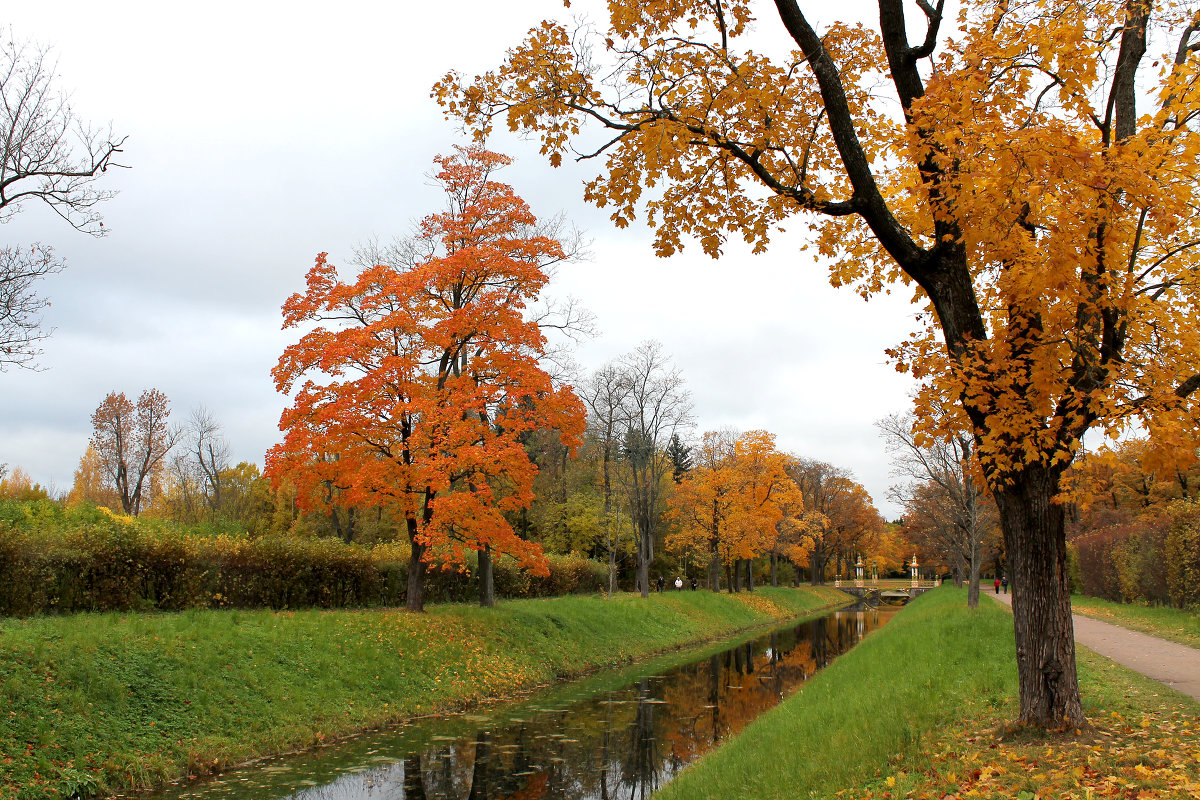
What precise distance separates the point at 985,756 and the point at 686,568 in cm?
4961

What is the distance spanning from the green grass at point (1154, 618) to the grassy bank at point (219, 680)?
1414 cm

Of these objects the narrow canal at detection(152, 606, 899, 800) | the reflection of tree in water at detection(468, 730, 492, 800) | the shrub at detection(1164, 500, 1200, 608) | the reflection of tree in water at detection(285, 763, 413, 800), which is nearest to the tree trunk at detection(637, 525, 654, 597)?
the narrow canal at detection(152, 606, 899, 800)

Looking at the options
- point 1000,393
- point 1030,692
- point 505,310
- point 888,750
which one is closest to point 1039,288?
point 1000,393

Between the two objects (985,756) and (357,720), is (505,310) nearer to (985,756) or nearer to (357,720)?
(357,720)

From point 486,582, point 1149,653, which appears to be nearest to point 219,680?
point 486,582

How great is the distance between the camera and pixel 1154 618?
20516mm

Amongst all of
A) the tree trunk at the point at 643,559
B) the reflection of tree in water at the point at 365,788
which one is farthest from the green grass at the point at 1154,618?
the tree trunk at the point at 643,559

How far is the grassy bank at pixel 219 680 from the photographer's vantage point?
8.49 meters

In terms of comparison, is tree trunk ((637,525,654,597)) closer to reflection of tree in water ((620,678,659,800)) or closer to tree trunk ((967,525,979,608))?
tree trunk ((967,525,979,608))

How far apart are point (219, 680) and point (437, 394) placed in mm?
7909

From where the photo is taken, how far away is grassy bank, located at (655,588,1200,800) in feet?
17.5

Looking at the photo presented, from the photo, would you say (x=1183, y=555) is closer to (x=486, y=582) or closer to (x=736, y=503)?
(x=486, y=582)

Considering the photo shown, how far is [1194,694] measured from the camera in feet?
29.5

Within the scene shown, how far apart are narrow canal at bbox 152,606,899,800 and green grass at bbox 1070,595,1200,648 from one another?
8685 millimetres
